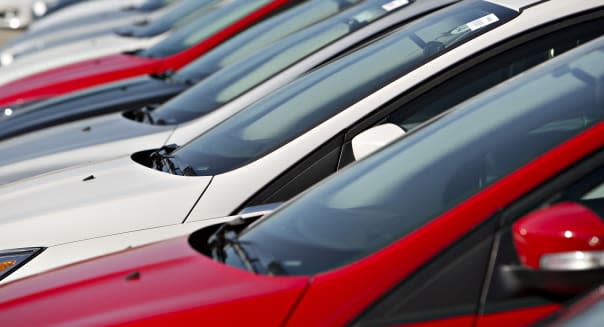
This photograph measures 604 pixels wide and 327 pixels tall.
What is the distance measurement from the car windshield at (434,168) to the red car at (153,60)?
16.1 ft

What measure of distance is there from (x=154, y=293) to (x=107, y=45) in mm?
7374

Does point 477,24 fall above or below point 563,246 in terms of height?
above

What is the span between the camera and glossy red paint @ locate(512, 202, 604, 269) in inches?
101

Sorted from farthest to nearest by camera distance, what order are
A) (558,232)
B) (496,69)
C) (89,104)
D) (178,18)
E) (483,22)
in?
(178,18)
(89,104)
(483,22)
(496,69)
(558,232)

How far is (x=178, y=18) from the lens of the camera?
34.5ft

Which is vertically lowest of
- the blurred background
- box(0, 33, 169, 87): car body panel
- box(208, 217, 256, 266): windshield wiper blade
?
the blurred background

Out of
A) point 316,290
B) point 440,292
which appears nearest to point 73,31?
point 316,290

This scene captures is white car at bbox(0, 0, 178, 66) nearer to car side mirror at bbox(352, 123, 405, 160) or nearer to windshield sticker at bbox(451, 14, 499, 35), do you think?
windshield sticker at bbox(451, 14, 499, 35)

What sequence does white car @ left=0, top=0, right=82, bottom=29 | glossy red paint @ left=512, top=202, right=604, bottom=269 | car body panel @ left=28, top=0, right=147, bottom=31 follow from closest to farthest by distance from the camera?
1. glossy red paint @ left=512, top=202, right=604, bottom=269
2. car body panel @ left=28, top=0, right=147, bottom=31
3. white car @ left=0, top=0, right=82, bottom=29

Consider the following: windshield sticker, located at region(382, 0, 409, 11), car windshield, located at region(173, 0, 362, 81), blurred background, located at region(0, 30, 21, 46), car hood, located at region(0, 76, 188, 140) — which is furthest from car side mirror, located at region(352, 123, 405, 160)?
blurred background, located at region(0, 30, 21, 46)

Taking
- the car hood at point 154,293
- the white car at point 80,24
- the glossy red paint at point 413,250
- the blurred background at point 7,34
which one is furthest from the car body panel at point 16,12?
the glossy red paint at point 413,250

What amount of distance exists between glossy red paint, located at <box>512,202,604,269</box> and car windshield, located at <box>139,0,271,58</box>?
614cm

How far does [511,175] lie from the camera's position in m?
2.86

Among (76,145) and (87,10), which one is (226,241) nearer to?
(76,145)
